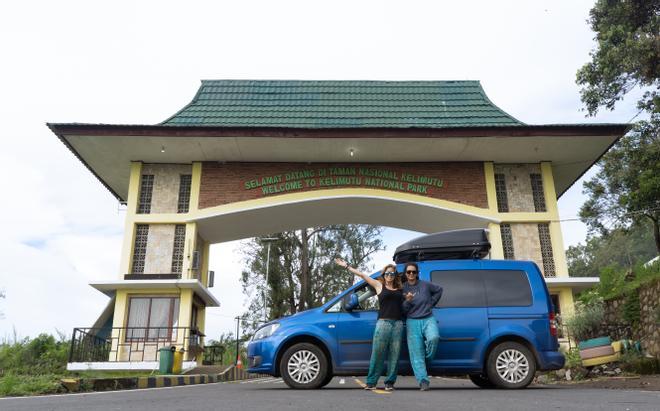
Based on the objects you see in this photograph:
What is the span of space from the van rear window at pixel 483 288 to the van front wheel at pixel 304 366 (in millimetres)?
2038

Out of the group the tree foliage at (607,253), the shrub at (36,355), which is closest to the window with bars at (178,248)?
the shrub at (36,355)

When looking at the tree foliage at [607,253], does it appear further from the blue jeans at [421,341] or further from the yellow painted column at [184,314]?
the blue jeans at [421,341]

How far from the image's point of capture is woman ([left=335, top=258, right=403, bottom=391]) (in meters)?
7.48

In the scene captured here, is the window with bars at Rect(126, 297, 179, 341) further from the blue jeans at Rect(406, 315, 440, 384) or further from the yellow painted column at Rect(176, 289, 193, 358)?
Answer: the blue jeans at Rect(406, 315, 440, 384)

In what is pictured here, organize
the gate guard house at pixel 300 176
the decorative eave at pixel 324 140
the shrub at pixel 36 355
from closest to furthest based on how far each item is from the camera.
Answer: the shrub at pixel 36 355 < the decorative eave at pixel 324 140 < the gate guard house at pixel 300 176

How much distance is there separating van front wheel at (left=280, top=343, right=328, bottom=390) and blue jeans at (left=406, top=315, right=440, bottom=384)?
1410 mm

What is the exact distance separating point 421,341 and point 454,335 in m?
0.84

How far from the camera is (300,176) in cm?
1784

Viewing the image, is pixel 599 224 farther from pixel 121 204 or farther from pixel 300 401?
pixel 300 401

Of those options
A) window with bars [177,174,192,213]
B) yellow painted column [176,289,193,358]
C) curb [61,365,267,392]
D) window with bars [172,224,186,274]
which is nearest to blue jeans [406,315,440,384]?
curb [61,365,267,392]

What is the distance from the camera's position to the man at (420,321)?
7.46 m

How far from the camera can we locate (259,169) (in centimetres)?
1791

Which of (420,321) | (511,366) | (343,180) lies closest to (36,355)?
(343,180)

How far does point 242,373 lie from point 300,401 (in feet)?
54.7
